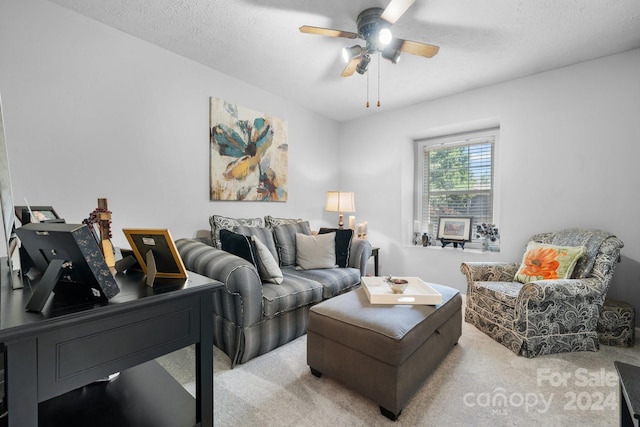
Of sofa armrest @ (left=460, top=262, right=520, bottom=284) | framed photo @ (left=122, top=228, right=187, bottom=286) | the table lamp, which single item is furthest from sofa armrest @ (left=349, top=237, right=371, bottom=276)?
framed photo @ (left=122, top=228, right=187, bottom=286)

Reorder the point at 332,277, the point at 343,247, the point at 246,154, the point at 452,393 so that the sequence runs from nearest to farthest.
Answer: the point at 452,393 < the point at 332,277 < the point at 343,247 < the point at 246,154

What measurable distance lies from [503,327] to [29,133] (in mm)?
3648

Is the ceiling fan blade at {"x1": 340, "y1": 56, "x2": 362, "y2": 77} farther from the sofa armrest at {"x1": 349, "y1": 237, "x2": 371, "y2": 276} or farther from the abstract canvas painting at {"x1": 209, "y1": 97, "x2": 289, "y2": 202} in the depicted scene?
the sofa armrest at {"x1": 349, "y1": 237, "x2": 371, "y2": 276}

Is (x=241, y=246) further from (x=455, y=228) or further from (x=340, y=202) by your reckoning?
(x=455, y=228)

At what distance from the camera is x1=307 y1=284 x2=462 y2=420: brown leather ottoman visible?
1412 millimetres

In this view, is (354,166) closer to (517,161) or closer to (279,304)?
(517,161)

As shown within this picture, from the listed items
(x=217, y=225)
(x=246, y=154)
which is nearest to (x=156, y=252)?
(x=217, y=225)

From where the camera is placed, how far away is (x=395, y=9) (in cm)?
167

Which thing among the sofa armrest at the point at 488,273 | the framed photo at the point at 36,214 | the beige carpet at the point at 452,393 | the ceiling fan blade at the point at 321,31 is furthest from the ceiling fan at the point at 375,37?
the beige carpet at the point at 452,393

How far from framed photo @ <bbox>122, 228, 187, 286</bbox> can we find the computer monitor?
182 millimetres

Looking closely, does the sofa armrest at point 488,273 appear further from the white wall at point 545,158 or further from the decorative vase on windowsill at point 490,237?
the decorative vase on windowsill at point 490,237

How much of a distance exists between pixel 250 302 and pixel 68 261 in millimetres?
1149

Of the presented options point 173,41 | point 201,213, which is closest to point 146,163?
point 201,213

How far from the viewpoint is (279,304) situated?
2.02 m
